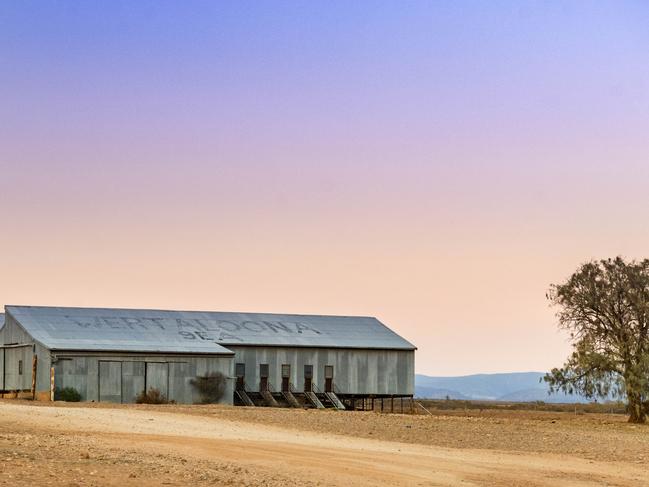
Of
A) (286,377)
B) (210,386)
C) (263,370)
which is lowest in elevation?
(210,386)

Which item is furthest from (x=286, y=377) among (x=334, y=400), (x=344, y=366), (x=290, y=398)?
(x=344, y=366)

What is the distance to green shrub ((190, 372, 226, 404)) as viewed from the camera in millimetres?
68375

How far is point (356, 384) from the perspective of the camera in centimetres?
7669

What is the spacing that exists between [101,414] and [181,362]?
25.7 metres

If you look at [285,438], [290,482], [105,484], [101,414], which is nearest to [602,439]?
[285,438]

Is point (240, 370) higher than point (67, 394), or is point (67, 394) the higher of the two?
point (240, 370)

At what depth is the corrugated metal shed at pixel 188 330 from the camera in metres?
68.2

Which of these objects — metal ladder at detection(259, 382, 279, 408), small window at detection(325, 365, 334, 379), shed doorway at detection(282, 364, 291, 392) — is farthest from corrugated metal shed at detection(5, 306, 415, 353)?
metal ladder at detection(259, 382, 279, 408)

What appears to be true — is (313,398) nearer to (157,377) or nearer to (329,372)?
(329,372)

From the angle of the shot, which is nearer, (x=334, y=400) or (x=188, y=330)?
(x=188, y=330)

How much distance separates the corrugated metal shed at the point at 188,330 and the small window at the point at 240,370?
4.92 ft

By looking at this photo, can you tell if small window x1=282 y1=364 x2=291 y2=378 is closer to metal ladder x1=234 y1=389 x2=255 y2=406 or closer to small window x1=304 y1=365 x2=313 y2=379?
small window x1=304 y1=365 x2=313 y2=379

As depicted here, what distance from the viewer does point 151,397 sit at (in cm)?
6512

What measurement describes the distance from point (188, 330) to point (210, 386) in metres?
6.10
